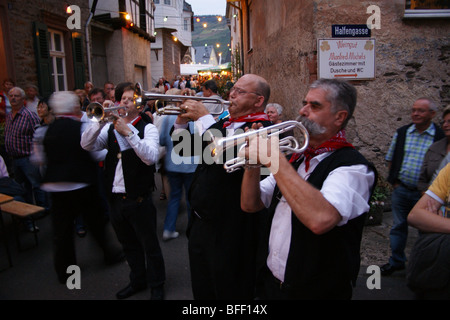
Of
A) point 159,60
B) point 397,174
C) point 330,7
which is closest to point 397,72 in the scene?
point 330,7

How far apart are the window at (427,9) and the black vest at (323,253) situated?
4.48m

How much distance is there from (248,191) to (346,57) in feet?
12.7

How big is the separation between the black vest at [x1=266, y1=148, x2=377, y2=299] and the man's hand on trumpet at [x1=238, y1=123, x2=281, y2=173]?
0.84 ft

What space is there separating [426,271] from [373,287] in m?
1.08

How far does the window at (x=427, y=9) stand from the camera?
496 centimetres

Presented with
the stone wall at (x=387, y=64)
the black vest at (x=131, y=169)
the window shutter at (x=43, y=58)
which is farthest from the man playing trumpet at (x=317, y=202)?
the window shutter at (x=43, y=58)

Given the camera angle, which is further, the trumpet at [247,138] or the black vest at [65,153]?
the black vest at [65,153]

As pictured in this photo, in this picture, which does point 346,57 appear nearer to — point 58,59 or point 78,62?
point 58,59

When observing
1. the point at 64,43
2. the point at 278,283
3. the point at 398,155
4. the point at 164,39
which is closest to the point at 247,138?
the point at 278,283

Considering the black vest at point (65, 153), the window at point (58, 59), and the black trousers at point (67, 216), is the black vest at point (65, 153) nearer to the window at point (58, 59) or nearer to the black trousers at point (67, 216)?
the black trousers at point (67, 216)

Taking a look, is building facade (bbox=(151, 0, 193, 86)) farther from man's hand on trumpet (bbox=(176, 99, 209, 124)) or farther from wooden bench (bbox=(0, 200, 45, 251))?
man's hand on trumpet (bbox=(176, 99, 209, 124))

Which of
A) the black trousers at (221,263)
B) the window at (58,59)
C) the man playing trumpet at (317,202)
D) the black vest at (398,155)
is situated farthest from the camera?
the window at (58,59)

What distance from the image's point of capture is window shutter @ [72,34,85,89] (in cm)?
1087

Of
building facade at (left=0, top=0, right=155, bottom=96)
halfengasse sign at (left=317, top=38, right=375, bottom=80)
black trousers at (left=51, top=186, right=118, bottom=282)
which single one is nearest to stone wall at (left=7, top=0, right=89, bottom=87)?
building facade at (left=0, top=0, right=155, bottom=96)
